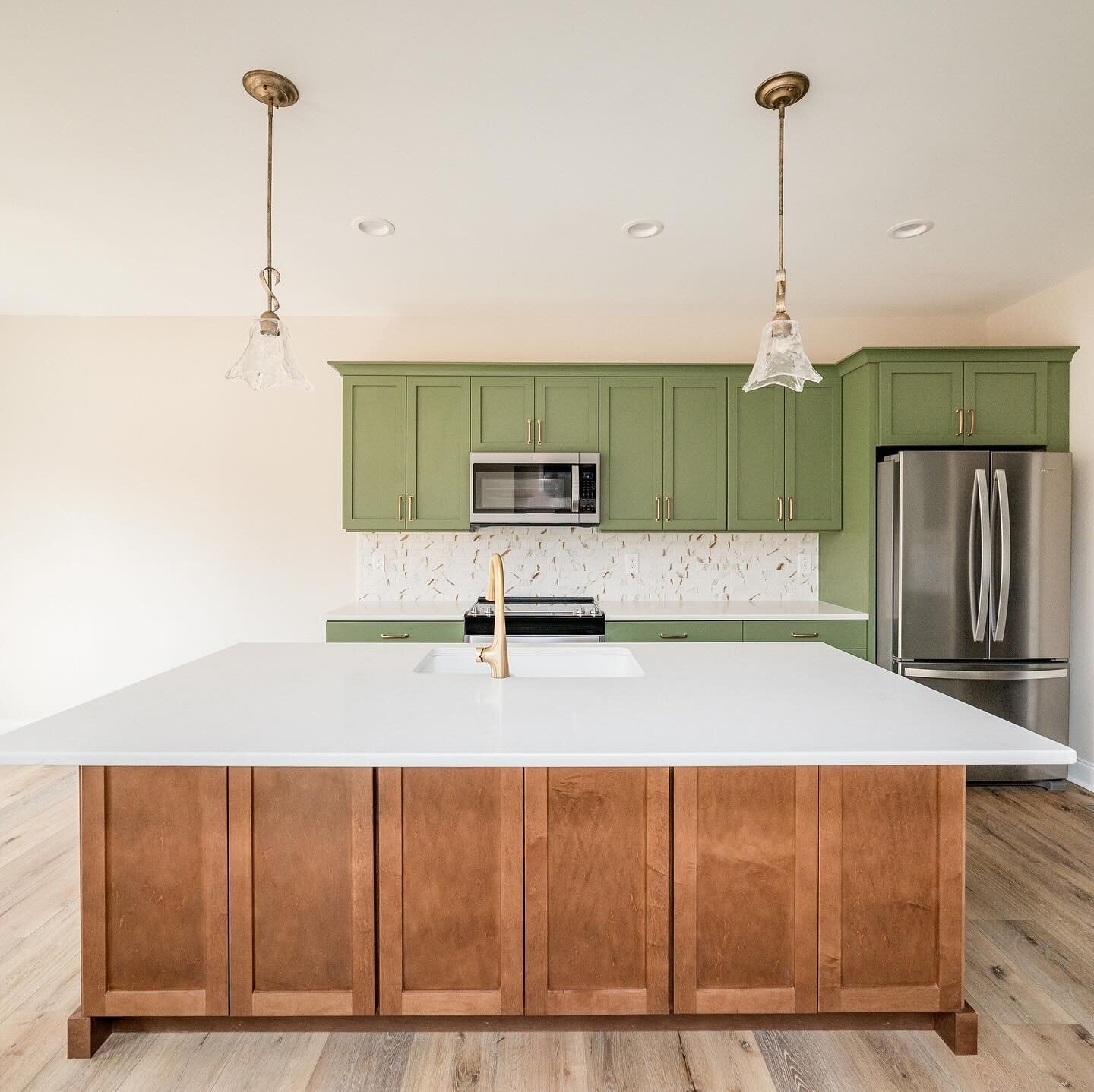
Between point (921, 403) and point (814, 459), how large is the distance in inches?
23.3

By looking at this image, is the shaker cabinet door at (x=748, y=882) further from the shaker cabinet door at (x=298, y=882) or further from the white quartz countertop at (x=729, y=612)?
the white quartz countertop at (x=729, y=612)

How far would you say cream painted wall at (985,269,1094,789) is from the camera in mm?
3416

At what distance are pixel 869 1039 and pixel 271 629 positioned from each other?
3628 millimetres

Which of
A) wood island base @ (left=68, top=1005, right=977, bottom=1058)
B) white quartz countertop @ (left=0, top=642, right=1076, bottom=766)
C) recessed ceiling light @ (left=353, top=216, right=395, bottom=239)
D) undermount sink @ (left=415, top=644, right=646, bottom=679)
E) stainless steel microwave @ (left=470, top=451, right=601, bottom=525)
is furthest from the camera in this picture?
stainless steel microwave @ (left=470, top=451, right=601, bottom=525)

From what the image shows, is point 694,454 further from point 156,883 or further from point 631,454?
point 156,883

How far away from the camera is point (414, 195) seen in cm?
267

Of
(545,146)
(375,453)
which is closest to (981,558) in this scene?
(545,146)

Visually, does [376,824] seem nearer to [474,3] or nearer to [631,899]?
[631,899]

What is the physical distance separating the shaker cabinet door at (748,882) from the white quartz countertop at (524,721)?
161 mm

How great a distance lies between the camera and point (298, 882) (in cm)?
157

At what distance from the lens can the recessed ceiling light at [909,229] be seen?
2.89 m

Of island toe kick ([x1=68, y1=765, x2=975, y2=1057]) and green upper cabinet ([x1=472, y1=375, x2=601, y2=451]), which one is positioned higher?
green upper cabinet ([x1=472, y1=375, x2=601, y2=451])

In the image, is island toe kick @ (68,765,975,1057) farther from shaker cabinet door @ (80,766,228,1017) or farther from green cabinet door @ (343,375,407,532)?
green cabinet door @ (343,375,407,532)

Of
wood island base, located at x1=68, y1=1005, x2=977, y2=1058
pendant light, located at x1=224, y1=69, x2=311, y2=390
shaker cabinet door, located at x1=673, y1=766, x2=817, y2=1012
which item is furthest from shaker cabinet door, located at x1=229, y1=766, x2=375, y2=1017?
pendant light, located at x1=224, y1=69, x2=311, y2=390
